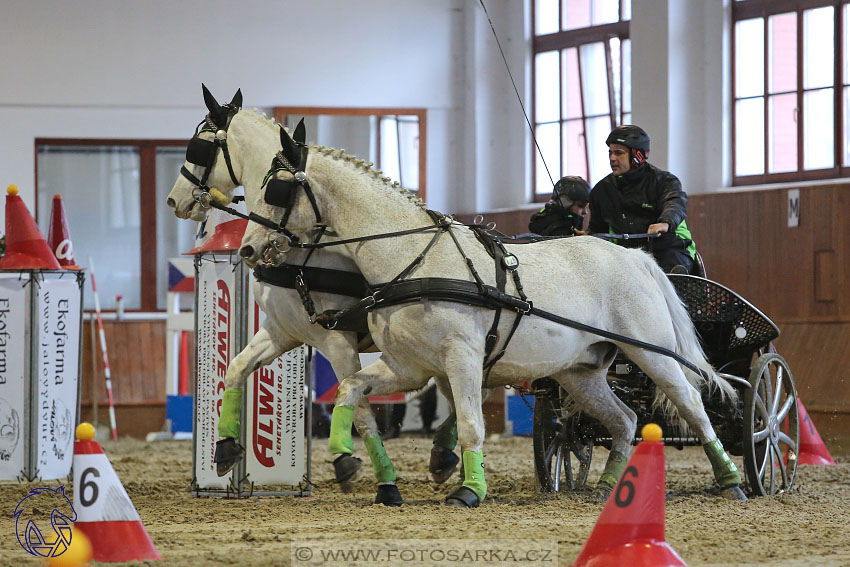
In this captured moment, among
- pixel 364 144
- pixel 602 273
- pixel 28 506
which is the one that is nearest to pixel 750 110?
pixel 364 144

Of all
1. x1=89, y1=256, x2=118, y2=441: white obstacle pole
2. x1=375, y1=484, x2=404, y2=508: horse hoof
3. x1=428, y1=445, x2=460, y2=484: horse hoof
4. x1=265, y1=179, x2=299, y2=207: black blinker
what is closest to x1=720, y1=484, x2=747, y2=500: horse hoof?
x1=428, y1=445, x2=460, y2=484: horse hoof

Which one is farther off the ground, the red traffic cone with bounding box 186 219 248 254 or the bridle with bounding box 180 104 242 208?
the bridle with bounding box 180 104 242 208

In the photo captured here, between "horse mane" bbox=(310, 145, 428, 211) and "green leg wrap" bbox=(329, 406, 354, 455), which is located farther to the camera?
"horse mane" bbox=(310, 145, 428, 211)

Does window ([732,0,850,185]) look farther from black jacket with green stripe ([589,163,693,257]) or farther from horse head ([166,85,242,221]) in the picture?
horse head ([166,85,242,221])

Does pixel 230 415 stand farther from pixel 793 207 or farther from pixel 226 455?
pixel 793 207

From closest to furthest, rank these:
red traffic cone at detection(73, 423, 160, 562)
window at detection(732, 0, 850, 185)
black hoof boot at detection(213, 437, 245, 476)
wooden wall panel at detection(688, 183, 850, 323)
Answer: red traffic cone at detection(73, 423, 160, 562) < black hoof boot at detection(213, 437, 245, 476) < wooden wall panel at detection(688, 183, 850, 323) < window at detection(732, 0, 850, 185)

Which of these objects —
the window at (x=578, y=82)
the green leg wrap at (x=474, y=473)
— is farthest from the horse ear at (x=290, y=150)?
the window at (x=578, y=82)

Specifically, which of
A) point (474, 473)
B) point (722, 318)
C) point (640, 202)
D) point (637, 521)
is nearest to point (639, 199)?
point (640, 202)

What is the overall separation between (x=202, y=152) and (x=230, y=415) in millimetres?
1360

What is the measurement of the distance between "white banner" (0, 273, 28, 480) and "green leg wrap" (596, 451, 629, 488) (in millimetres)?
3593

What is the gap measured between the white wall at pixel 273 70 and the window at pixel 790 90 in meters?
2.59

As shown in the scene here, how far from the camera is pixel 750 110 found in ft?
34.9

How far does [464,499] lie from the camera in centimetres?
534

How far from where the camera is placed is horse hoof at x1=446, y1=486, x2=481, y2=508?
5344 millimetres
